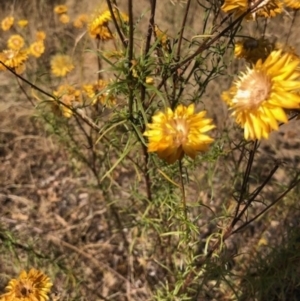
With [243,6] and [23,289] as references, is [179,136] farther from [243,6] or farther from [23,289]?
[23,289]

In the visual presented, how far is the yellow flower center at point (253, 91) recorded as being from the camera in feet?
2.71

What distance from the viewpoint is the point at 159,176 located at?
1461 millimetres

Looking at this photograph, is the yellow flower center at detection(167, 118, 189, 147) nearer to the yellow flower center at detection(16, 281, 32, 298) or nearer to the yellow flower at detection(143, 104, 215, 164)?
the yellow flower at detection(143, 104, 215, 164)

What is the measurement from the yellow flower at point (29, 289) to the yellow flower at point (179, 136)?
0.60 m

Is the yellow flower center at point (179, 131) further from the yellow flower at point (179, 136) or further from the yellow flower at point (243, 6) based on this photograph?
the yellow flower at point (243, 6)

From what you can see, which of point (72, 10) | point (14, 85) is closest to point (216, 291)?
point (14, 85)

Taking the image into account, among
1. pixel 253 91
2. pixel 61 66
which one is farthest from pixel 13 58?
pixel 253 91

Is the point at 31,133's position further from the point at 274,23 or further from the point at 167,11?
the point at 274,23

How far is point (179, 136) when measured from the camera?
0.89 meters

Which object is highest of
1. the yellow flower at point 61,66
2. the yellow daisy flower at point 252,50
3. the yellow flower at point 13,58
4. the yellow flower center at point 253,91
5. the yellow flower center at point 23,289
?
the yellow daisy flower at point 252,50

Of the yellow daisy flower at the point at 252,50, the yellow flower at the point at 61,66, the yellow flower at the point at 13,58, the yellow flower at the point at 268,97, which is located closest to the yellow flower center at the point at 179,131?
the yellow flower at the point at 268,97

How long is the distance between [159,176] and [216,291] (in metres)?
0.88

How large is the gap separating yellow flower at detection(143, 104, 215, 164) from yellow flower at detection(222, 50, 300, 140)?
0.28ft

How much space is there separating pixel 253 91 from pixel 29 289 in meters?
0.82
